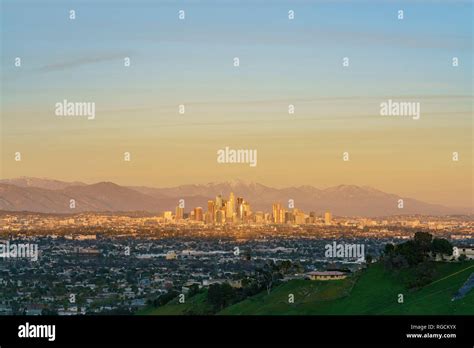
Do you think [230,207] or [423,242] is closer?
[423,242]

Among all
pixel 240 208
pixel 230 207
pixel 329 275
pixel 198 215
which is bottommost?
pixel 329 275

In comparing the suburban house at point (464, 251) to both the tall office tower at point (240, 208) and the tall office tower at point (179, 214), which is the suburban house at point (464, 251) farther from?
the tall office tower at point (179, 214)

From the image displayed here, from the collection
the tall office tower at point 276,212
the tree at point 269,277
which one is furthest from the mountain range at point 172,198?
the tree at point 269,277

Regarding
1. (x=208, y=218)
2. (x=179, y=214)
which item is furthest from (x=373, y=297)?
(x=179, y=214)

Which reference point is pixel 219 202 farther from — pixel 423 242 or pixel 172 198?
pixel 423 242

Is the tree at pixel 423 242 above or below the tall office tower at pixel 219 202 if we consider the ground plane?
below

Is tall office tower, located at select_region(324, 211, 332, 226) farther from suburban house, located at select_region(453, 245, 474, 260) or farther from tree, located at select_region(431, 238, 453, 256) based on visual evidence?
tree, located at select_region(431, 238, 453, 256)
